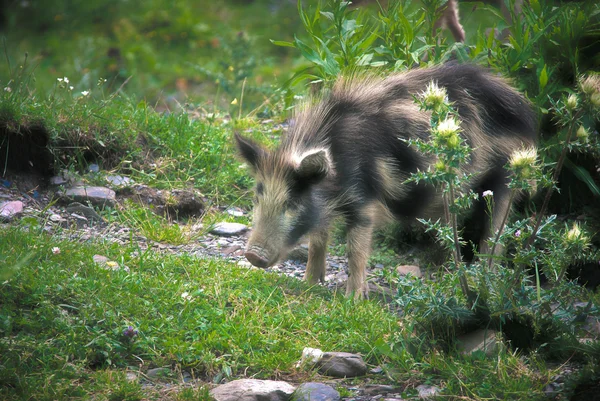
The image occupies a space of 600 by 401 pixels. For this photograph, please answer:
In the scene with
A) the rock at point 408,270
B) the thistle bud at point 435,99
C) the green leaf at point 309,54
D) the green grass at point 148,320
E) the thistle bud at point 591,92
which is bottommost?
the rock at point 408,270

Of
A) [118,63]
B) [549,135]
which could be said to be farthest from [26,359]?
[118,63]

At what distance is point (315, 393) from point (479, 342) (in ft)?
3.27

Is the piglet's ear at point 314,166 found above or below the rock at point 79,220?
above

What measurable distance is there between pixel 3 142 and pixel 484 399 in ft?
14.4

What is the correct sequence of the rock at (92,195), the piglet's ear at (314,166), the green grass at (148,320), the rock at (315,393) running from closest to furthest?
the rock at (315,393), the green grass at (148,320), the piglet's ear at (314,166), the rock at (92,195)

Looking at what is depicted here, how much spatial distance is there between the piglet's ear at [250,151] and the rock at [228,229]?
3.13 ft

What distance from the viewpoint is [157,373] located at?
420 centimetres

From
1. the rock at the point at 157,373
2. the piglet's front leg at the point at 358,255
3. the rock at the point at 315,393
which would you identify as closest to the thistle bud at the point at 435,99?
the rock at the point at 315,393

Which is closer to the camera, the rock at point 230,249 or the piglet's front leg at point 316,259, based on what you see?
the piglet's front leg at point 316,259

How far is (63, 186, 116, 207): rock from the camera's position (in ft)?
20.8

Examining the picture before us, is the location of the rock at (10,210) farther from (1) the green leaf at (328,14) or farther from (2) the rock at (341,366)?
(1) the green leaf at (328,14)

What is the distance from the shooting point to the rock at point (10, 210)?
5741 mm

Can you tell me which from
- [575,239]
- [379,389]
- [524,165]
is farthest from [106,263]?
[575,239]

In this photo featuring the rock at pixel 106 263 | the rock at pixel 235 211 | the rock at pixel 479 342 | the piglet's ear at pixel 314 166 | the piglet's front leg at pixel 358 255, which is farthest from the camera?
the rock at pixel 235 211
